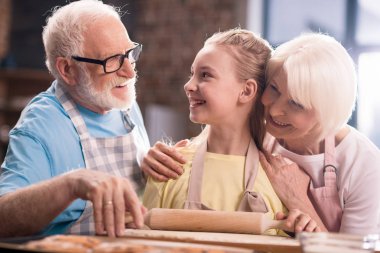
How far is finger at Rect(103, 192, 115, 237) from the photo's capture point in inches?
47.5

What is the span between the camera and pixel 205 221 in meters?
1.44

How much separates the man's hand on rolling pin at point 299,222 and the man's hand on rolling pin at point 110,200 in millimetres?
422

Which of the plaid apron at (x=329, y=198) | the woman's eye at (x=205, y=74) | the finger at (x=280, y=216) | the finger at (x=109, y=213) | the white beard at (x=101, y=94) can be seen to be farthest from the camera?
the white beard at (x=101, y=94)

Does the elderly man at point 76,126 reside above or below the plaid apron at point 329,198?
above

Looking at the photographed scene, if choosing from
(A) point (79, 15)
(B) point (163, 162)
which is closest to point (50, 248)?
(B) point (163, 162)

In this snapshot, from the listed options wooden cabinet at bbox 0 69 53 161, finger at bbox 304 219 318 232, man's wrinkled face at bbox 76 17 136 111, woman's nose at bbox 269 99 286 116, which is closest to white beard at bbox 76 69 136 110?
man's wrinkled face at bbox 76 17 136 111

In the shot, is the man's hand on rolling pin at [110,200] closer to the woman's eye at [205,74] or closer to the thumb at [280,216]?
the thumb at [280,216]

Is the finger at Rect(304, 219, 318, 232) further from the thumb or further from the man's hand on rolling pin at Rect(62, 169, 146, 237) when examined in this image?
the man's hand on rolling pin at Rect(62, 169, 146, 237)

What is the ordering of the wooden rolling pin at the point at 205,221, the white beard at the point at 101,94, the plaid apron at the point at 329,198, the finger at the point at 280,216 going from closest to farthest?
the wooden rolling pin at the point at 205,221 < the finger at the point at 280,216 < the plaid apron at the point at 329,198 < the white beard at the point at 101,94

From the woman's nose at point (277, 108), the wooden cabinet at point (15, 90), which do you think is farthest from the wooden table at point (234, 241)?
the wooden cabinet at point (15, 90)

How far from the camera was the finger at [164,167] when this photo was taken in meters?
1.71

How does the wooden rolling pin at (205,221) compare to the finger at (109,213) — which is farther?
the wooden rolling pin at (205,221)

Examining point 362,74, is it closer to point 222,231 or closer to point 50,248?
point 222,231

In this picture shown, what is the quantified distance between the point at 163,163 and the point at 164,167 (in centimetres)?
2
